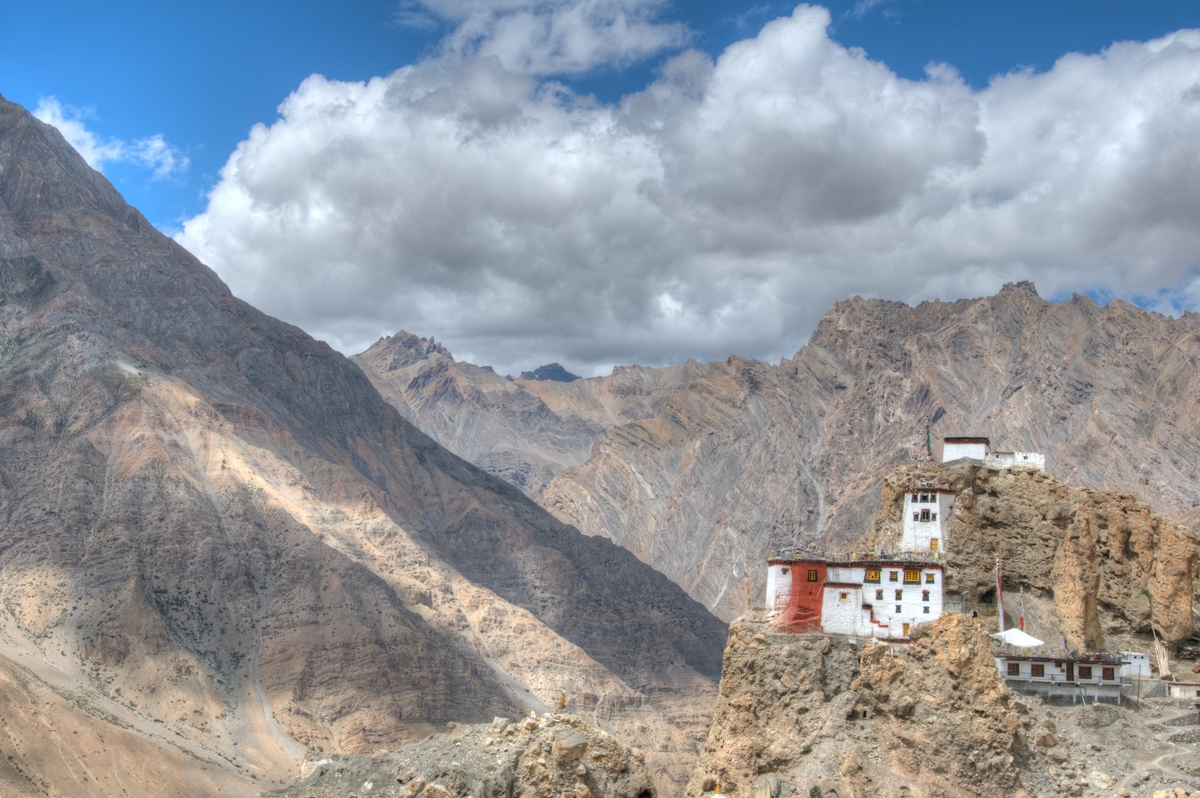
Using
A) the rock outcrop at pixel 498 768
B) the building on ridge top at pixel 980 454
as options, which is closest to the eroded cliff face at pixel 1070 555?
the building on ridge top at pixel 980 454

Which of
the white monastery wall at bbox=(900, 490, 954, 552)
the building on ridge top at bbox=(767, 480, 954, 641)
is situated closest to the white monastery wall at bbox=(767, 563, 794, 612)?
the building on ridge top at bbox=(767, 480, 954, 641)

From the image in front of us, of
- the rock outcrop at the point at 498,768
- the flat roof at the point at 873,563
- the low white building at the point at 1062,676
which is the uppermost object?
the flat roof at the point at 873,563

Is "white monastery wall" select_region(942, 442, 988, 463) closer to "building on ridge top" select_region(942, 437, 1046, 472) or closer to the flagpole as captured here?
"building on ridge top" select_region(942, 437, 1046, 472)

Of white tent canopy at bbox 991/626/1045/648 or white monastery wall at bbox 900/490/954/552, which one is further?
white monastery wall at bbox 900/490/954/552

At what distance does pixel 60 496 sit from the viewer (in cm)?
19912

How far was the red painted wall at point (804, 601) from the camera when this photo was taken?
79438 millimetres

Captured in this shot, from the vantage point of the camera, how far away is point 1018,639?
78.7 meters

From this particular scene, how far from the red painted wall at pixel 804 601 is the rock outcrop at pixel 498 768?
1924 cm

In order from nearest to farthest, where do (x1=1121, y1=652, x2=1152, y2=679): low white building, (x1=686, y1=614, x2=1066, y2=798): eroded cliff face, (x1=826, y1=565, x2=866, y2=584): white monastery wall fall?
(x1=686, y1=614, x2=1066, y2=798): eroded cliff face → (x1=1121, y1=652, x2=1152, y2=679): low white building → (x1=826, y1=565, x2=866, y2=584): white monastery wall

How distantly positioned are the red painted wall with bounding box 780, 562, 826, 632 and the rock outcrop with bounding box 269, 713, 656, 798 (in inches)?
757

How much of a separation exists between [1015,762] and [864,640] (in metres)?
11.9

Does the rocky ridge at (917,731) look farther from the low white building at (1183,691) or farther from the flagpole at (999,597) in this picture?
the flagpole at (999,597)

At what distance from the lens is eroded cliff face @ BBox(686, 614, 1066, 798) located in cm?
6875

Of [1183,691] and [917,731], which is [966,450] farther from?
[917,731]
